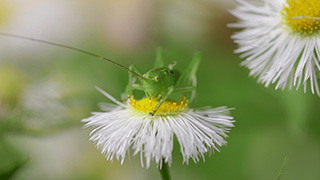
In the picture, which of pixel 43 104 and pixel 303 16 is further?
pixel 43 104

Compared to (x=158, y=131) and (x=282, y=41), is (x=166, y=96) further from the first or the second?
(x=282, y=41)

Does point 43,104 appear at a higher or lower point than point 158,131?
higher

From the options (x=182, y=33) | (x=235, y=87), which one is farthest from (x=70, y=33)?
(x=235, y=87)

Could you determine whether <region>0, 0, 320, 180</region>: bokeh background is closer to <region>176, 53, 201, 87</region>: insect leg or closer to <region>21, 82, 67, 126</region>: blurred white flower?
<region>21, 82, 67, 126</region>: blurred white flower

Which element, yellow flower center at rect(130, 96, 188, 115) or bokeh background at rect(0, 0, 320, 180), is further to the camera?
bokeh background at rect(0, 0, 320, 180)

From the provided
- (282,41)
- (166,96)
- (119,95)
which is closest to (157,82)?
(166,96)

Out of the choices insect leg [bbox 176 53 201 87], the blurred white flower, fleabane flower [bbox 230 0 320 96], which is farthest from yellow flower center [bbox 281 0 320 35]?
the blurred white flower
